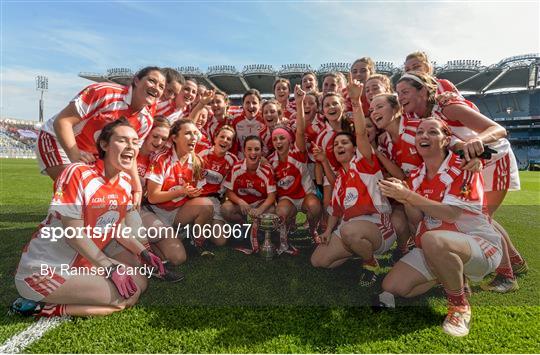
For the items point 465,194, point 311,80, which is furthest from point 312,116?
point 465,194

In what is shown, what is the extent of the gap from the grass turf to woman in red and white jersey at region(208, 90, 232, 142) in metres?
2.53

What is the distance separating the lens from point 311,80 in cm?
580

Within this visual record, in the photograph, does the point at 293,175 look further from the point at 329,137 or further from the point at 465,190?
the point at 465,190

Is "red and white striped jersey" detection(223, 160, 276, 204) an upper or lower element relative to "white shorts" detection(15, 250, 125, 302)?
upper

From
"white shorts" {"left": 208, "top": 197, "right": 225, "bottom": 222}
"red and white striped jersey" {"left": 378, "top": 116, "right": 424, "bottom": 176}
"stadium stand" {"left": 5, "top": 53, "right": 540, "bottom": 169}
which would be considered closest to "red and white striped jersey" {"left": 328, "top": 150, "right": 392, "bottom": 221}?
"red and white striped jersey" {"left": 378, "top": 116, "right": 424, "bottom": 176}

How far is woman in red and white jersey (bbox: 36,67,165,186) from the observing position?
3.02 metres

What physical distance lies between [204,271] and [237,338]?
1143mm

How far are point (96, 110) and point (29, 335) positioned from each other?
6.08 feet

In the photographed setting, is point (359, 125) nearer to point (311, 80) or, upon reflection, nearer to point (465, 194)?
point (465, 194)

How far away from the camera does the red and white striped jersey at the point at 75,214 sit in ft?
7.66

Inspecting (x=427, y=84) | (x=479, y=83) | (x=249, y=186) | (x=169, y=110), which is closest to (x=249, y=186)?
(x=249, y=186)

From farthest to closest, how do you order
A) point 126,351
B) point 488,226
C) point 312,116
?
1. point 312,116
2. point 488,226
3. point 126,351

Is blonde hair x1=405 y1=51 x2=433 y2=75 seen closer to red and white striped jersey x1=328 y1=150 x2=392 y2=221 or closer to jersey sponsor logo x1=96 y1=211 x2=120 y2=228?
red and white striped jersey x1=328 y1=150 x2=392 y2=221

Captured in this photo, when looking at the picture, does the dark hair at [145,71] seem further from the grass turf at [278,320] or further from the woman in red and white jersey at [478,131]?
the woman in red and white jersey at [478,131]
